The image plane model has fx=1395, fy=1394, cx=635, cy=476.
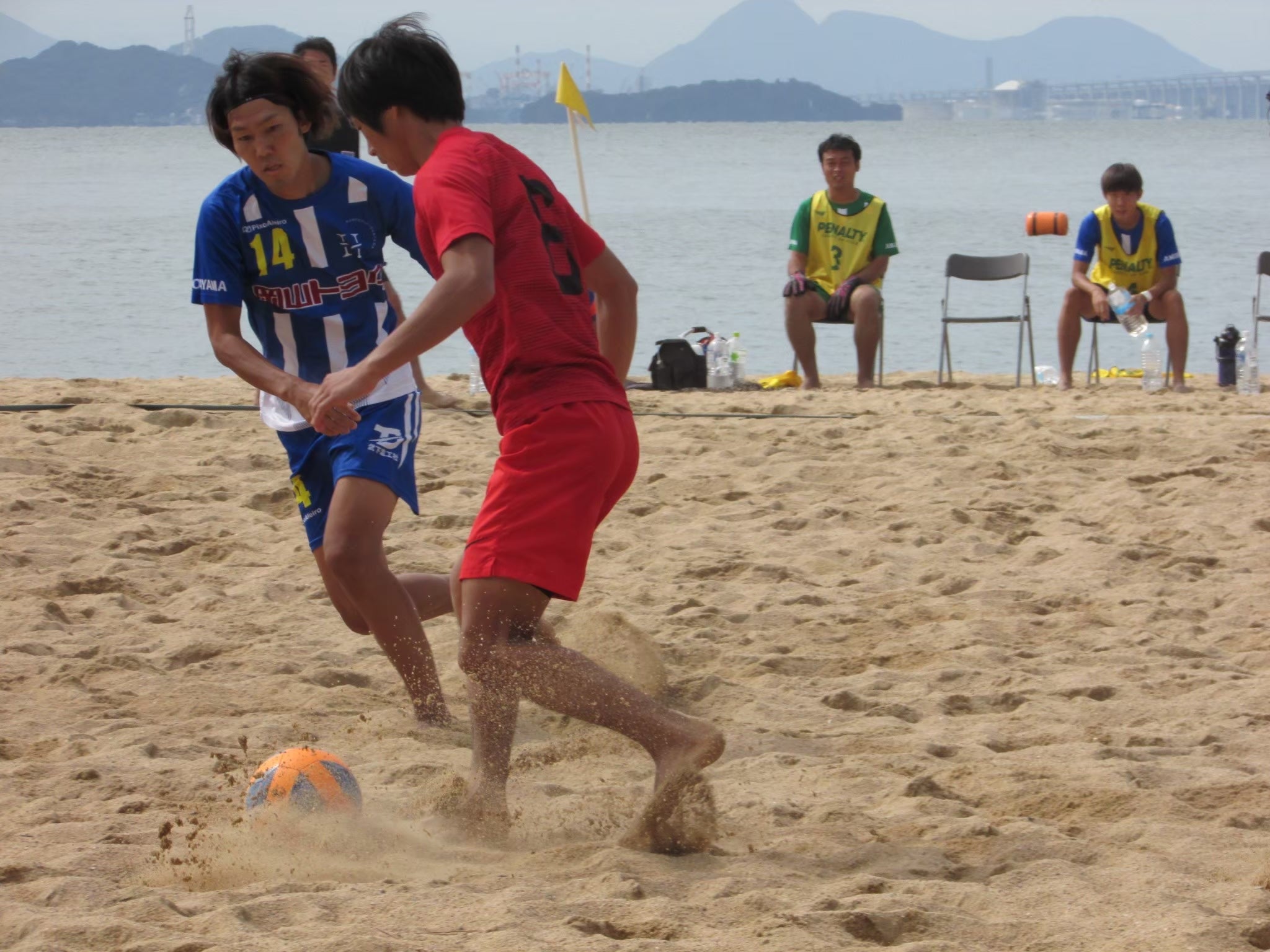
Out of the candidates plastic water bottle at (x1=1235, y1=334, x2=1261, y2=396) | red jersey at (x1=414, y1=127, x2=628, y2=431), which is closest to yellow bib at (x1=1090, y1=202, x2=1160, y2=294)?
plastic water bottle at (x1=1235, y1=334, x2=1261, y2=396)

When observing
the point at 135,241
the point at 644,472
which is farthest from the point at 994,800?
the point at 135,241

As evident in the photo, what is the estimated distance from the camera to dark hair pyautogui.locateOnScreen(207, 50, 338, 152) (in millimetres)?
3480

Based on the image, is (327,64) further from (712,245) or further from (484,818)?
(712,245)

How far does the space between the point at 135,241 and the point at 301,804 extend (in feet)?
76.4

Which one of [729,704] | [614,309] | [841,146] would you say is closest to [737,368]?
[841,146]

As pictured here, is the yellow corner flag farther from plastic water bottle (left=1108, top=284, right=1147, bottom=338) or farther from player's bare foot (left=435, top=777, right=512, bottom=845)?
player's bare foot (left=435, top=777, right=512, bottom=845)

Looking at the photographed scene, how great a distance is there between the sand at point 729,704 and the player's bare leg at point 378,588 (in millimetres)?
159

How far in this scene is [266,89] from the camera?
3.50 metres

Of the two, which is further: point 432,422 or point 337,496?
point 432,422

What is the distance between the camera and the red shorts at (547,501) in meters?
2.79

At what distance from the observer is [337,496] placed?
141 inches

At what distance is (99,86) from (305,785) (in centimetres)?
13191

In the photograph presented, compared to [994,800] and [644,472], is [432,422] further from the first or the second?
[994,800]

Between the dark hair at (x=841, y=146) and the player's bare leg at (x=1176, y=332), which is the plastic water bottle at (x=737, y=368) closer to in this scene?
the dark hair at (x=841, y=146)
